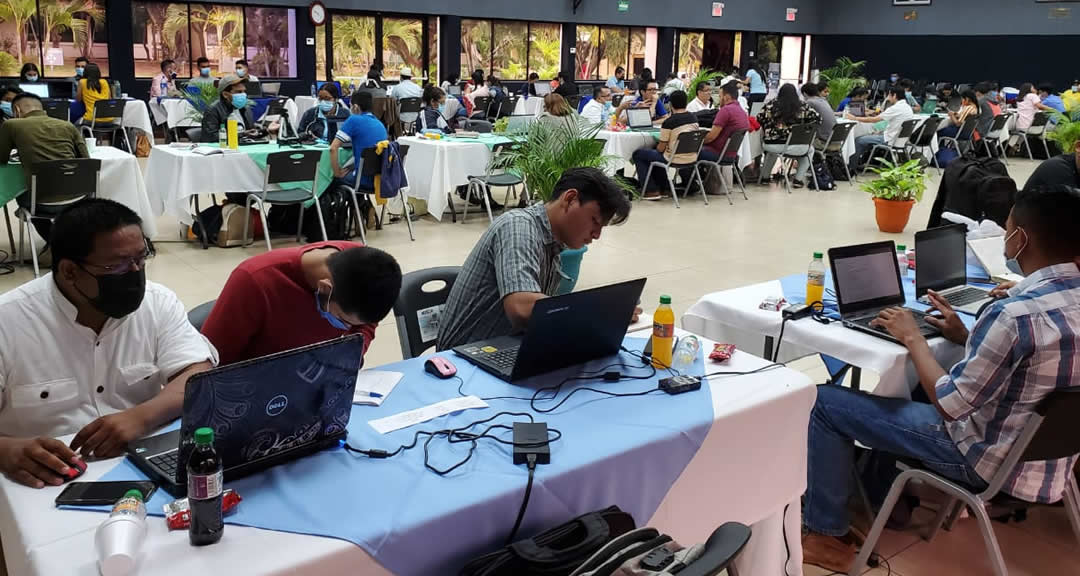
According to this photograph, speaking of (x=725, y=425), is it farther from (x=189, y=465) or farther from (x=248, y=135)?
(x=248, y=135)

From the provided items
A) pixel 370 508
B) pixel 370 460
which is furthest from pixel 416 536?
pixel 370 460

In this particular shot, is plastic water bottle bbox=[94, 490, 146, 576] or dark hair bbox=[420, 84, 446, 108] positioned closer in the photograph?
plastic water bottle bbox=[94, 490, 146, 576]

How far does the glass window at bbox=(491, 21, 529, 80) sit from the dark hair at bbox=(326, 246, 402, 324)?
682 inches

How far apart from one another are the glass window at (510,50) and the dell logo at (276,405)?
17847mm

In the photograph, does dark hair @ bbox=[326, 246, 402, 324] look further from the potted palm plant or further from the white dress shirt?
the potted palm plant

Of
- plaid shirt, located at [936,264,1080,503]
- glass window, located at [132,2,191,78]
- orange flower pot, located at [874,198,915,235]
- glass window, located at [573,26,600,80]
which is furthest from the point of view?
glass window, located at [573,26,600,80]

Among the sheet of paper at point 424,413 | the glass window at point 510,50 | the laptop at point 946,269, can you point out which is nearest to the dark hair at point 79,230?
the sheet of paper at point 424,413

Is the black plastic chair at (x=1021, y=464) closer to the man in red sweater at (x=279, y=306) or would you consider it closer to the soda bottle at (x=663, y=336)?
the soda bottle at (x=663, y=336)

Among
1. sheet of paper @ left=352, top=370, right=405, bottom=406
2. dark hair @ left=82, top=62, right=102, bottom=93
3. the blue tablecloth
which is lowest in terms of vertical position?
the blue tablecloth

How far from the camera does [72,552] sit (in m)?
1.54

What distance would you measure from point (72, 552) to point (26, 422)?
659 millimetres

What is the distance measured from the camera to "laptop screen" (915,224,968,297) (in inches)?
136

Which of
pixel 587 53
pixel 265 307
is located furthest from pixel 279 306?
pixel 587 53

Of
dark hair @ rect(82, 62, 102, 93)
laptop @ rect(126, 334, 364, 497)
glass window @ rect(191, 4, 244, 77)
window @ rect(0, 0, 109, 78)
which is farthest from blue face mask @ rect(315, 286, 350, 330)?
glass window @ rect(191, 4, 244, 77)
